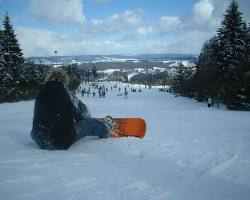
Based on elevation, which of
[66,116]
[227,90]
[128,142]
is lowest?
[227,90]

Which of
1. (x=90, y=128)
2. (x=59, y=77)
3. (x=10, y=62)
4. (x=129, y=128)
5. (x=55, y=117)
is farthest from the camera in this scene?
(x=10, y=62)

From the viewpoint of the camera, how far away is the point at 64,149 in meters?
6.75

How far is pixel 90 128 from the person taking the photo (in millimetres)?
7516

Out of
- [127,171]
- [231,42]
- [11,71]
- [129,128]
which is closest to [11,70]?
[11,71]

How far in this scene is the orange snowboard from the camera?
27.6 ft

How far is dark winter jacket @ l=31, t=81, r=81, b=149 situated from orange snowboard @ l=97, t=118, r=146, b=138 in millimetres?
1761

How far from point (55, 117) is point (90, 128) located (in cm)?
106

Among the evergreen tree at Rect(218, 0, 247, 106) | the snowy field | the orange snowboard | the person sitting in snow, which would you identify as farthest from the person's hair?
the evergreen tree at Rect(218, 0, 247, 106)

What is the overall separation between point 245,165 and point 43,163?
10.1 ft

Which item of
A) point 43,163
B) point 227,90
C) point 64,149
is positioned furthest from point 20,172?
point 227,90

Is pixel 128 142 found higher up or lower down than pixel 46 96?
lower down

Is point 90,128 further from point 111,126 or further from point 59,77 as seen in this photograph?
point 59,77

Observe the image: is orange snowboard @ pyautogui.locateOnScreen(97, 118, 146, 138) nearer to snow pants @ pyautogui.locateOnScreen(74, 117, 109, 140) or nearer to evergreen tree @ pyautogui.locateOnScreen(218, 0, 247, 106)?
snow pants @ pyautogui.locateOnScreen(74, 117, 109, 140)

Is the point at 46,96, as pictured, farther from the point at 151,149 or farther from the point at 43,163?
the point at 151,149
